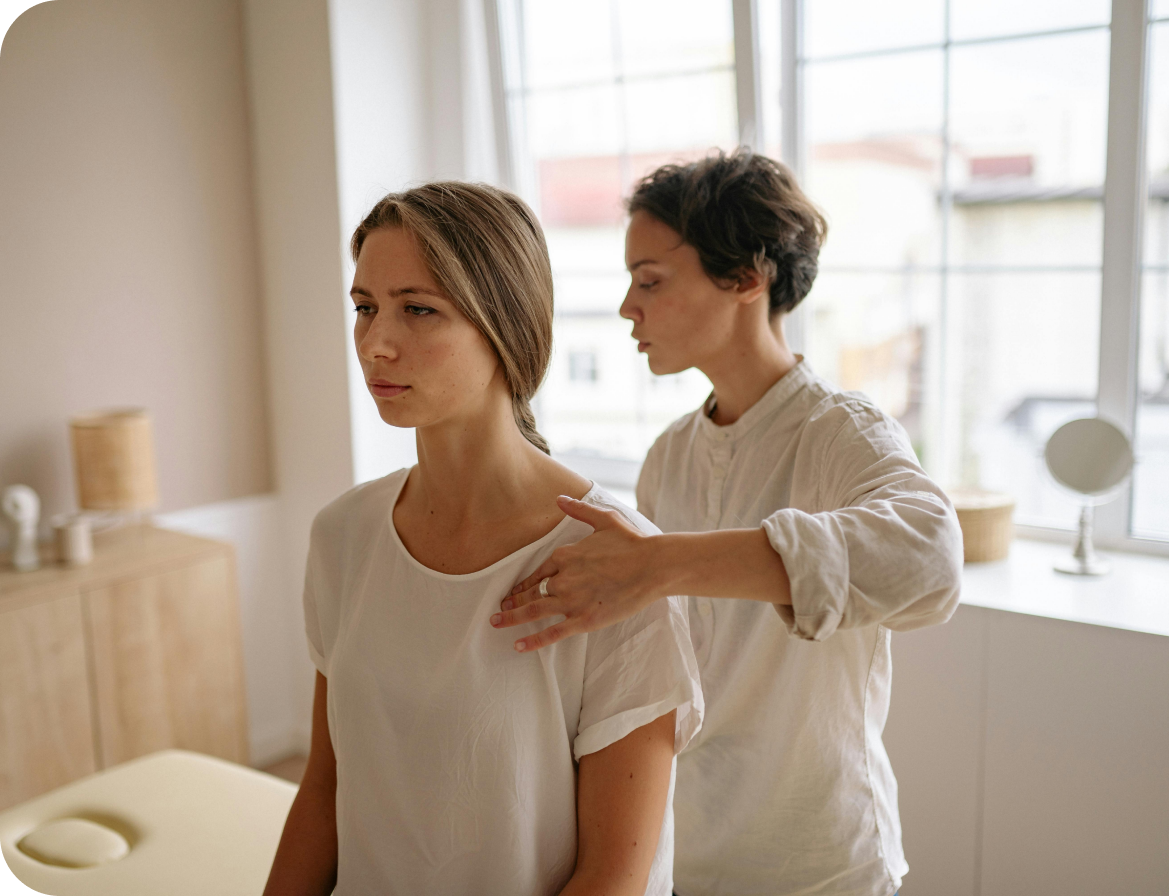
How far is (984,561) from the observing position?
97.1 inches

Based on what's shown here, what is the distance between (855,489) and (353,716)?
26.8 inches

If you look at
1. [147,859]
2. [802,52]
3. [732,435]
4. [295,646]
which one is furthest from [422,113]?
[147,859]

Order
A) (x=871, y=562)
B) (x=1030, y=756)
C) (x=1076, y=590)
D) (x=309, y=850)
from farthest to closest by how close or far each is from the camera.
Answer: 1. (x=1076, y=590)
2. (x=1030, y=756)
3. (x=309, y=850)
4. (x=871, y=562)

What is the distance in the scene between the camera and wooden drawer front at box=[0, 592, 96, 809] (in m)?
2.44

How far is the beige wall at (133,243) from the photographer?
286cm

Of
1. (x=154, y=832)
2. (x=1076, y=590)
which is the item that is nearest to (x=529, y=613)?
(x=154, y=832)

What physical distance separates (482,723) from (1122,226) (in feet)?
7.07

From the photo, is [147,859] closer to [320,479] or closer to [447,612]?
[447,612]

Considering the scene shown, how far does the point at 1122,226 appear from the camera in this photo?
2404 millimetres

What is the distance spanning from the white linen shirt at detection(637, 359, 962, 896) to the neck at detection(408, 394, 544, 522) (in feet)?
1.15

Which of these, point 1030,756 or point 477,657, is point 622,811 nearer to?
point 477,657

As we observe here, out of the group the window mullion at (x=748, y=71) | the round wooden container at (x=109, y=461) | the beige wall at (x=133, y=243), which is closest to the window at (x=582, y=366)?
the window mullion at (x=748, y=71)

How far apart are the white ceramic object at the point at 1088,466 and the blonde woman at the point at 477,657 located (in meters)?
1.62

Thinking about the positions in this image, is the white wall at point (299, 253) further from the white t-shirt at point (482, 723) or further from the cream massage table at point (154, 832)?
the white t-shirt at point (482, 723)
